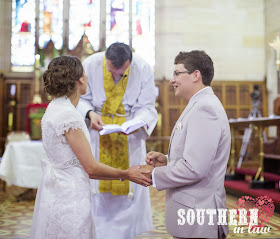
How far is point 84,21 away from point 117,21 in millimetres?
1186

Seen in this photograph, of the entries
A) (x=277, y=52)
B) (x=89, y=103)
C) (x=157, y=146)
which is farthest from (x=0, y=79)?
(x=89, y=103)

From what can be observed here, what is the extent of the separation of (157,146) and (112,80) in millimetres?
8922

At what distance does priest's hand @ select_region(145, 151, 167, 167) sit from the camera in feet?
7.70

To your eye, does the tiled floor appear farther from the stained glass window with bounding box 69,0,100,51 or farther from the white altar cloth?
the stained glass window with bounding box 69,0,100,51

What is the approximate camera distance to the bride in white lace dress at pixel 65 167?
83.8 inches

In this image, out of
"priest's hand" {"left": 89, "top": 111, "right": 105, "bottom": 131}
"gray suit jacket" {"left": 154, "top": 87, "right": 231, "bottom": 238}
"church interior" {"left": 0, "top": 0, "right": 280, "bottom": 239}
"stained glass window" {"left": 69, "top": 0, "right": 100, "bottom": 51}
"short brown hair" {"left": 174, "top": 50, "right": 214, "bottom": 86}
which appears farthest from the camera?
"stained glass window" {"left": 69, "top": 0, "right": 100, "bottom": 51}

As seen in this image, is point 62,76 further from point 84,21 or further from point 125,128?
point 84,21

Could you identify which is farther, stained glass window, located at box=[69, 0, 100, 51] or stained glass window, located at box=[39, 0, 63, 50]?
stained glass window, located at box=[69, 0, 100, 51]

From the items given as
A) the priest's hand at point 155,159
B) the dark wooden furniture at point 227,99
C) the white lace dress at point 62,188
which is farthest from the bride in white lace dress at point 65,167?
the dark wooden furniture at point 227,99

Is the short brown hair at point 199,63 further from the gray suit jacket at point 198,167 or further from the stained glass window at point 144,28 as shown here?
the stained glass window at point 144,28

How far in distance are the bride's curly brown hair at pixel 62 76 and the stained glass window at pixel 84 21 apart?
1150 cm

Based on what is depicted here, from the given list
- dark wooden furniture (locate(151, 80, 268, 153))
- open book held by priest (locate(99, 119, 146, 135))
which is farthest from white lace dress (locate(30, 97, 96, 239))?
dark wooden furniture (locate(151, 80, 268, 153))

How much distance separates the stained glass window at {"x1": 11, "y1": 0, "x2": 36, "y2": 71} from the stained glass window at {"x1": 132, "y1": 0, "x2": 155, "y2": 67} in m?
3.62

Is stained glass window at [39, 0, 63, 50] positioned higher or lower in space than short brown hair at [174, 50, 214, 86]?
higher
